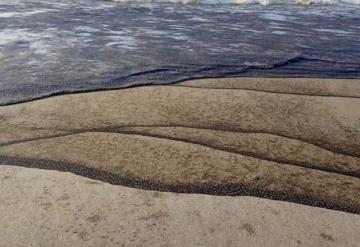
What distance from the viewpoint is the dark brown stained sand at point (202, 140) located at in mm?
3398

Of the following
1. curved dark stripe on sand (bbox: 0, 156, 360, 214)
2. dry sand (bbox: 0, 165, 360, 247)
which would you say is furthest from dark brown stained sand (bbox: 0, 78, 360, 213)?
dry sand (bbox: 0, 165, 360, 247)

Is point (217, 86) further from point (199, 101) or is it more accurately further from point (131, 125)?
point (131, 125)

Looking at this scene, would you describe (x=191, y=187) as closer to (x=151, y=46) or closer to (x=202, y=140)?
(x=202, y=140)

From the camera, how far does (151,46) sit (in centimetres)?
767

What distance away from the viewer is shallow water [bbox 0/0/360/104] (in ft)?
19.3

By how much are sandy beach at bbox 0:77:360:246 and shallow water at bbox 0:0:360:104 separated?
797 millimetres

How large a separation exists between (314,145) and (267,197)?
110 centimetres

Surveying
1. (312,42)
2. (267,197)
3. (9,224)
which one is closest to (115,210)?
(9,224)

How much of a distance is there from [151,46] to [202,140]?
3921 millimetres

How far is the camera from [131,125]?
4344mm

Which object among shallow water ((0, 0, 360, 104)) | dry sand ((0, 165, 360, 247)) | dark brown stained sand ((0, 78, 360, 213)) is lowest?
shallow water ((0, 0, 360, 104))

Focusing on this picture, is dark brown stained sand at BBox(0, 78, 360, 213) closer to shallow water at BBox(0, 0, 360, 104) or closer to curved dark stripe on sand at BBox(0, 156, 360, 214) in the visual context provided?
curved dark stripe on sand at BBox(0, 156, 360, 214)

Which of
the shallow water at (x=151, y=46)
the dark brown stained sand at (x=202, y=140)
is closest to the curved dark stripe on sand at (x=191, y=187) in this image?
the dark brown stained sand at (x=202, y=140)

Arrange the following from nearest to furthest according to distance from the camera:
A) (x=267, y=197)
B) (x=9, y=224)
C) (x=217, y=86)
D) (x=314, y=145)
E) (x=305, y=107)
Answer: (x=9, y=224) → (x=267, y=197) → (x=314, y=145) → (x=305, y=107) → (x=217, y=86)
